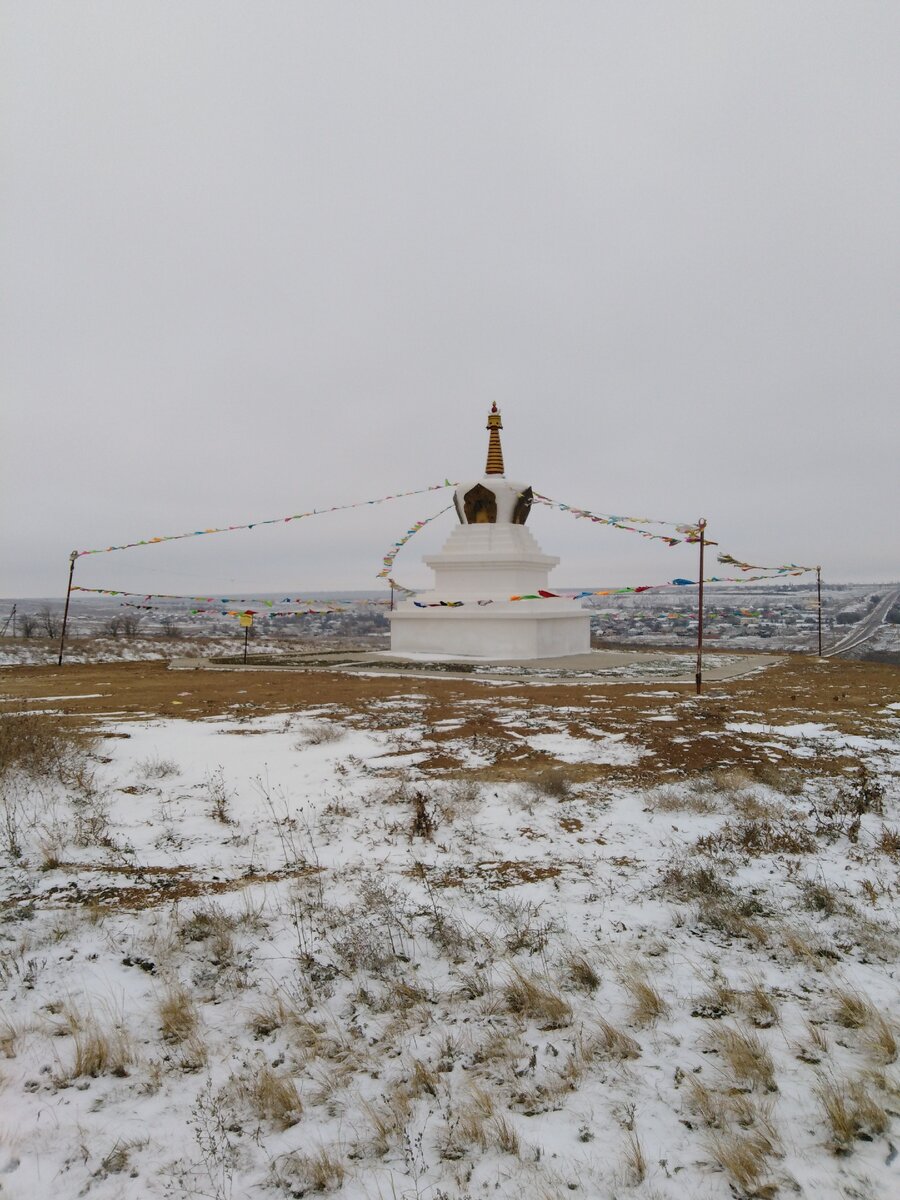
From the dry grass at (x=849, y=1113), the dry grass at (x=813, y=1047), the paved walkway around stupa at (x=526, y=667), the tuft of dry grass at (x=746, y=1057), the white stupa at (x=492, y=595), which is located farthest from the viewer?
A: the white stupa at (x=492, y=595)

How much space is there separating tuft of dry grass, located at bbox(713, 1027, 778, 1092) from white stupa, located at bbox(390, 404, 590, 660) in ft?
57.1

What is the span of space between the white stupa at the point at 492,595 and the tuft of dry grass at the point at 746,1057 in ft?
57.1

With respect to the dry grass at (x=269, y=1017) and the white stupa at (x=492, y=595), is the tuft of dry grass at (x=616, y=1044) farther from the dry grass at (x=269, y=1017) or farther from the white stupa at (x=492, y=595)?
the white stupa at (x=492, y=595)

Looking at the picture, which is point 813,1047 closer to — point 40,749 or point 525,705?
point 40,749

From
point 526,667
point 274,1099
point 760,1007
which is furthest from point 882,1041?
point 526,667

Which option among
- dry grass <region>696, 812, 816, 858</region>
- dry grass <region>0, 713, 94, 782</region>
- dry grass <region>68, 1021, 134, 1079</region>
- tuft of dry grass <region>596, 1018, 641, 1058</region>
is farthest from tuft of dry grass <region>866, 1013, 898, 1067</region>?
dry grass <region>0, 713, 94, 782</region>

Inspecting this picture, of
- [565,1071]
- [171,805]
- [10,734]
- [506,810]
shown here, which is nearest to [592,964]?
Answer: [565,1071]

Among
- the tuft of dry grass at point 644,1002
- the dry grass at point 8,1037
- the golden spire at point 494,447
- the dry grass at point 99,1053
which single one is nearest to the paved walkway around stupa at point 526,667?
the golden spire at point 494,447

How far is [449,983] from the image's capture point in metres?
3.80

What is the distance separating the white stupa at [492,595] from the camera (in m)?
21.0

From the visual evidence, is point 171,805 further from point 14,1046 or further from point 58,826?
point 14,1046

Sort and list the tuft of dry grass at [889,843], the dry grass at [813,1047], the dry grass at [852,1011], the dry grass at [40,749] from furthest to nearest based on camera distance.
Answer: the dry grass at [40,749] < the tuft of dry grass at [889,843] < the dry grass at [852,1011] < the dry grass at [813,1047]

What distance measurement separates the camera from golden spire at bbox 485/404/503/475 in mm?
24234

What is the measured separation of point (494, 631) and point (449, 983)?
1729 cm
